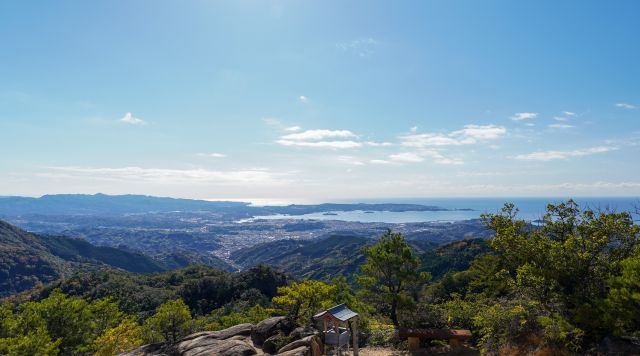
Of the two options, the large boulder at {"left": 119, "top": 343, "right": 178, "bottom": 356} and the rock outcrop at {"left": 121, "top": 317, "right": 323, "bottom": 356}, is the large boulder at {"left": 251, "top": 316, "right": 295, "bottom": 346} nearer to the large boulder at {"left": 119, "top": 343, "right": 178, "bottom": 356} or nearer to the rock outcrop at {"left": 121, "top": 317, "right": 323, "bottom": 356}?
the rock outcrop at {"left": 121, "top": 317, "right": 323, "bottom": 356}

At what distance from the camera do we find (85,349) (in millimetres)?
23859

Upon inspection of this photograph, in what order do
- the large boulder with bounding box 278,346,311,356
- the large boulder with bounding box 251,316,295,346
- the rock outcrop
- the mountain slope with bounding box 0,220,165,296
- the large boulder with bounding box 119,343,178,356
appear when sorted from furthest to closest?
1. the mountain slope with bounding box 0,220,165,296
2. the large boulder with bounding box 119,343,178,356
3. the large boulder with bounding box 251,316,295,346
4. the rock outcrop
5. the large boulder with bounding box 278,346,311,356

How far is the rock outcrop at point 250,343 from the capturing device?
19498 mm

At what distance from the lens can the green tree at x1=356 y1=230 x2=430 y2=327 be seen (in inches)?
930

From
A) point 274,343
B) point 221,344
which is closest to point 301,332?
point 274,343

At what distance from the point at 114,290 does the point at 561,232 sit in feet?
286

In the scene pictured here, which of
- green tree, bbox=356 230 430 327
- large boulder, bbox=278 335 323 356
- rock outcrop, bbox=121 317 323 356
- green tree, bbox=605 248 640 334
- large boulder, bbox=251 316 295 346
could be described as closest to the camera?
green tree, bbox=605 248 640 334

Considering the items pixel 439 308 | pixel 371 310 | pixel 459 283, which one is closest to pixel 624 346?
pixel 439 308

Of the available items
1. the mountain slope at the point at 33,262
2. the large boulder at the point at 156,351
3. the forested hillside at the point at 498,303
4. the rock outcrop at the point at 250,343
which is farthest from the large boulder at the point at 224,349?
the mountain slope at the point at 33,262

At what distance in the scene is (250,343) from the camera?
75.9 feet

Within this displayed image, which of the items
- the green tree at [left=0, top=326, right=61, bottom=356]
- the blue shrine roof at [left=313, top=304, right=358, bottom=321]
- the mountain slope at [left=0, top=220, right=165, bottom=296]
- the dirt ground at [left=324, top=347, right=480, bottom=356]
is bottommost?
the mountain slope at [left=0, top=220, right=165, bottom=296]

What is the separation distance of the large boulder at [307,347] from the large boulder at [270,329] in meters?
3.22

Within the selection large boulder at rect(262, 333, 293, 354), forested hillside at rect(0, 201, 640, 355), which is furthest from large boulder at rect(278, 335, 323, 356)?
forested hillside at rect(0, 201, 640, 355)

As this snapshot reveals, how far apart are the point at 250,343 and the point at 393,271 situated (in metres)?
9.77
